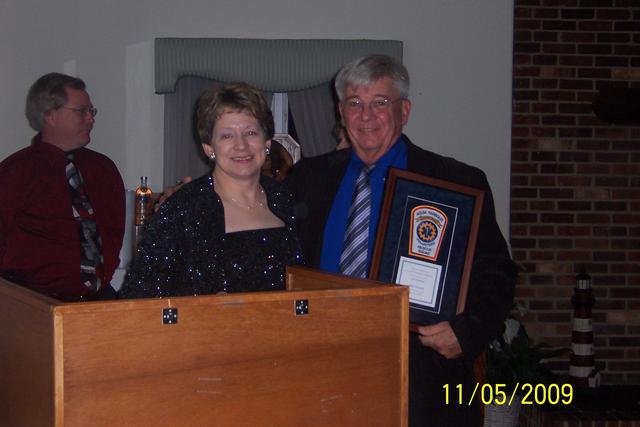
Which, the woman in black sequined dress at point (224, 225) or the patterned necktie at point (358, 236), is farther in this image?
the patterned necktie at point (358, 236)

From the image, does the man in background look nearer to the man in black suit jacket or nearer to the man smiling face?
the man in black suit jacket

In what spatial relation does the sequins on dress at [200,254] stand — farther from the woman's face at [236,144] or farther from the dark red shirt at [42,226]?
the dark red shirt at [42,226]

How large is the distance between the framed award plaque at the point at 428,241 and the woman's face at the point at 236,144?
0.40 metres

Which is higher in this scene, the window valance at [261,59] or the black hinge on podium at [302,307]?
the window valance at [261,59]

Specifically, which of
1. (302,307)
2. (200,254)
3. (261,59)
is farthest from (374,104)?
(261,59)

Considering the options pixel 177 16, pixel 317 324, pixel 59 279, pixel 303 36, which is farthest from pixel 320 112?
pixel 317 324

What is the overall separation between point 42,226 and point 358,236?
2.28m

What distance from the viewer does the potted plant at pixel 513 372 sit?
5289mm

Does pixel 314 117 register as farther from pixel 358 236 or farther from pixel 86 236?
pixel 358 236

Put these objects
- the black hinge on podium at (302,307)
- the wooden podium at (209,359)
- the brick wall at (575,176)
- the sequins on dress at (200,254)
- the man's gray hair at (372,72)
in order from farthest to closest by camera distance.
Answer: the brick wall at (575,176) < the man's gray hair at (372,72) < the sequins on dress at (200,254) < the black hinge on podium at (302,307) < the wooden podium at (209,359)

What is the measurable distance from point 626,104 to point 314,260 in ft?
13.9

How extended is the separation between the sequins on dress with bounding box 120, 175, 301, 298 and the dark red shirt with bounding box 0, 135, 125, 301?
6.95 feet
